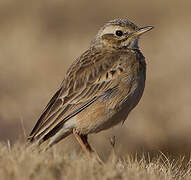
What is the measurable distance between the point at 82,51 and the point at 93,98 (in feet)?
Result: 32.5

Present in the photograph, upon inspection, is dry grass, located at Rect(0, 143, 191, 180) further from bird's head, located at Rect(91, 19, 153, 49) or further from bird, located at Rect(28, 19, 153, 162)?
bird's head, located at Rect(91, 19, 153, 49)

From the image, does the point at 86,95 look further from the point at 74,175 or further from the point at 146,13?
the point at 146,13

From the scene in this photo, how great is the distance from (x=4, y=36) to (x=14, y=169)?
14.4 m

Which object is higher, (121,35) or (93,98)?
(121,35)

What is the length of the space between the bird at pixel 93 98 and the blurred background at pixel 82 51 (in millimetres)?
2407

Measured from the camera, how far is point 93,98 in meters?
7.99

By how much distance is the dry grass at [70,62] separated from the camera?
628cm

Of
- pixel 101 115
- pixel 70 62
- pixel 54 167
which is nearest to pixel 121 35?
pixel 101 115

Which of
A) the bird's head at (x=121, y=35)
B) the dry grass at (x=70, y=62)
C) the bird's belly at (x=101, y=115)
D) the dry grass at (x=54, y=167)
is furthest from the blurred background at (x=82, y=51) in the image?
the dry grass at (x=54, y=167)

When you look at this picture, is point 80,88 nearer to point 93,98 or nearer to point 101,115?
point 93,98

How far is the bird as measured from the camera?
25.6 feet

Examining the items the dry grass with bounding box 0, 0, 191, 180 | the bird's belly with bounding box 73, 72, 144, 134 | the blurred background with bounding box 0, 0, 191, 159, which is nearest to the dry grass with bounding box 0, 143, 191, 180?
the dry grass with bounding box 0, 0, 191, 180

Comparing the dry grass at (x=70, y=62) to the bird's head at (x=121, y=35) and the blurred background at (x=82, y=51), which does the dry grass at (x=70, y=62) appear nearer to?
the blurred background at (x=82, y=51)

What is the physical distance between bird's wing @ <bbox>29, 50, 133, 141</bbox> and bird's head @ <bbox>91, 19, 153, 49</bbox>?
1.24 feet
